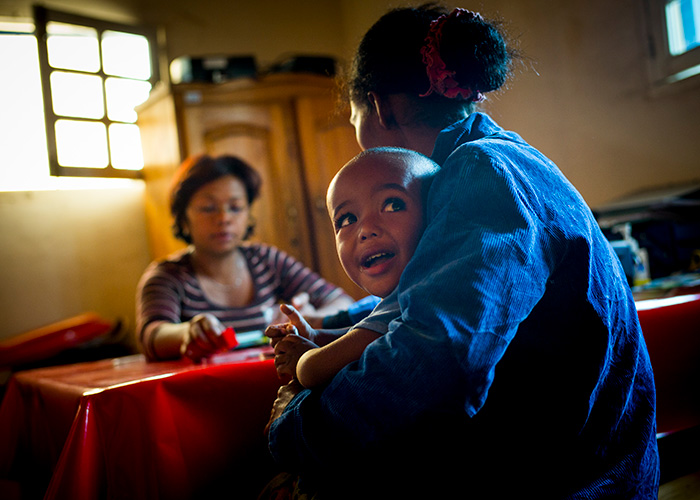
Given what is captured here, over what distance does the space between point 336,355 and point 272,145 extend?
335cm

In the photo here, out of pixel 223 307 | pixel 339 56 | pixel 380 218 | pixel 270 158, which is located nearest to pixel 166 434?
pixel 380 218

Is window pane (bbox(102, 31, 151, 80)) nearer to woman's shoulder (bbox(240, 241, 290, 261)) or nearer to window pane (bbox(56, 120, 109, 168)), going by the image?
window pane (bbox(56, 120, 109, 168))

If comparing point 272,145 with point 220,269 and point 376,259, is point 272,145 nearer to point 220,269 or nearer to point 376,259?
point 220,269

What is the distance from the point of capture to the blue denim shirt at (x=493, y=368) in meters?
0.51

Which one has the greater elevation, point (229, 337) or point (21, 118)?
point (21, 118)

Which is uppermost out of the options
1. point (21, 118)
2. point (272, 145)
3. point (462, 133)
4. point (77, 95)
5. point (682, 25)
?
point (77, 95)

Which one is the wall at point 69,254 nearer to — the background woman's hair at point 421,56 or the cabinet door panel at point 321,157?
the cabinet door panel at point 321,157

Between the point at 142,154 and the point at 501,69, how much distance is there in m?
3.73

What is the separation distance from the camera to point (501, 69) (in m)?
0.74

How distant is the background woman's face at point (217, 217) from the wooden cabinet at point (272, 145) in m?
1.73

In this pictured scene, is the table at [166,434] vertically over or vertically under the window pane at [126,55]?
under

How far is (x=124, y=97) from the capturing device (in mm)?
3984

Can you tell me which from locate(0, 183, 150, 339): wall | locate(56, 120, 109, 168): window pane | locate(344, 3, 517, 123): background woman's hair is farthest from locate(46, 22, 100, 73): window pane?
locate(344, 3, 517, 123): background woman's hair

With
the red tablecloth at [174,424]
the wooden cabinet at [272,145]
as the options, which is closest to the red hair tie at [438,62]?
the red tablecloth at [174,424]
